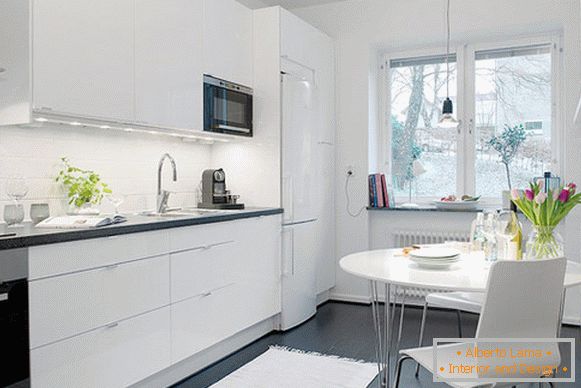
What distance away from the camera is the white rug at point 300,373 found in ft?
9.37

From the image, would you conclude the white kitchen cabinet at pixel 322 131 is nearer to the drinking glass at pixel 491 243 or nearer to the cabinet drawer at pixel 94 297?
the cabinet drawer at pixel 94 297

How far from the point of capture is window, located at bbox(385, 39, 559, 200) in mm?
4344

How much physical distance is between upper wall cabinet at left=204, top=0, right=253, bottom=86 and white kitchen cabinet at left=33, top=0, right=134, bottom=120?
2.39ft

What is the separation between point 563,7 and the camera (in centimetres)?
399

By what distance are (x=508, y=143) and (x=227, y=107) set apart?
250 centimetres

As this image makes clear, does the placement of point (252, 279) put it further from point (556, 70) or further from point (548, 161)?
point (556, 70)

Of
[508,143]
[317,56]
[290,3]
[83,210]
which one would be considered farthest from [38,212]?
[508,143]

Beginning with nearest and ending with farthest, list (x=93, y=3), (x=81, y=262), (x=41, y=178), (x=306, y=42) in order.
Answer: (x=81, y=262)
(x=93, y=3)
(x=41, y=178)
(x=306, y=42)

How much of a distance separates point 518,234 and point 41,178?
242 cm

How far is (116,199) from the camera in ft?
10.4

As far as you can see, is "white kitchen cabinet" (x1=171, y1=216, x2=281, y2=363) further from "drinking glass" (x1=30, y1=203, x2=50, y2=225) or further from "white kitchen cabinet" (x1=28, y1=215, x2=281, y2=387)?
"drinking glass" (x1=30, y1=203, x2=50, y2=225)

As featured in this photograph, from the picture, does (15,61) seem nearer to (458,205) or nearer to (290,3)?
(290,3)

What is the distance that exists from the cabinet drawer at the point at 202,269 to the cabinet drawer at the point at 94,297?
0.28 feet

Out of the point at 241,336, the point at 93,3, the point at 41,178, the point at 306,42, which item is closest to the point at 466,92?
the point at 306,42
